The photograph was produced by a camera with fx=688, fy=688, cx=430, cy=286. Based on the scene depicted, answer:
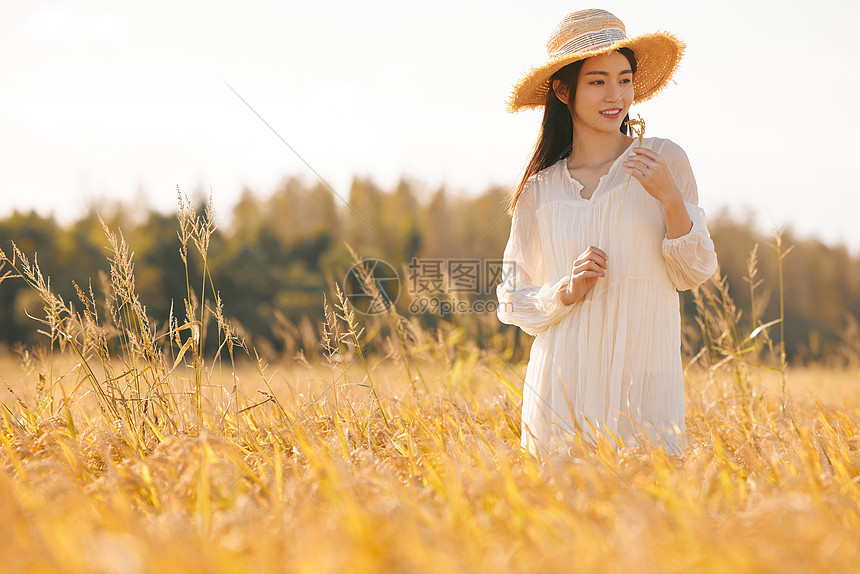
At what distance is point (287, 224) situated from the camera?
45.9 feet

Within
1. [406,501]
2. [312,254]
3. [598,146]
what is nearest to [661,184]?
[598,146]

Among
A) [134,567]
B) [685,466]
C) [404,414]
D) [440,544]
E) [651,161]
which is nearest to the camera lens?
[134,567]

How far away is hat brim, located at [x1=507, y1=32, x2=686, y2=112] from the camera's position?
211 cm

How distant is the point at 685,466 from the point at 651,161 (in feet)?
Answer: 2.61

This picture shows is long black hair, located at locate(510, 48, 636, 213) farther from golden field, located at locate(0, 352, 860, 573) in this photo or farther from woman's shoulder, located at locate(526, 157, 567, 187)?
golden field, located at locate(0, 352, 860, 573)

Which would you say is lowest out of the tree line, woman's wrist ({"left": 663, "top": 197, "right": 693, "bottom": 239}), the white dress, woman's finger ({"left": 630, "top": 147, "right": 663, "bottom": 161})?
the tree line

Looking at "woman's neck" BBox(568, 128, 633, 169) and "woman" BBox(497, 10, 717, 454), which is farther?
"woman's neck" BBox(568, 128, 633, 169)

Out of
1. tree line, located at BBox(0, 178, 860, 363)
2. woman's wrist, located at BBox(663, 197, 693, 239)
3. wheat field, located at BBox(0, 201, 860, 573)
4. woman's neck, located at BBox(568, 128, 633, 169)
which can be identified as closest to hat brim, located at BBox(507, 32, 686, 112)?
woman's neck, located at BBox(568, 128, 633, 169)

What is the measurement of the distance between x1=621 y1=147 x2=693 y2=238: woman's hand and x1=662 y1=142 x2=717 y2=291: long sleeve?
1.4 inches

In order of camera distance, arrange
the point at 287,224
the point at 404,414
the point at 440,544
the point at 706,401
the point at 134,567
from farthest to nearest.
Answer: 1. the point at 287,224
2. the point at 706,401
3. the point at 404,414
4. the point at 440,544
5. the point at 134,567

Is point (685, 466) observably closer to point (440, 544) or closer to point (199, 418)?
point (440, 544)

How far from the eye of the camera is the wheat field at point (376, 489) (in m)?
1.00

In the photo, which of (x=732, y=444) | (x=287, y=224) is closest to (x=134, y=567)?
(x=732, y=444)

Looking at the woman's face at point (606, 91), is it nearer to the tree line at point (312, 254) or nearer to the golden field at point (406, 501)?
the golden field at point (406, 501)
